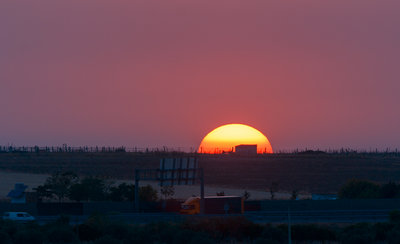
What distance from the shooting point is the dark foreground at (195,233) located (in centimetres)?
3434

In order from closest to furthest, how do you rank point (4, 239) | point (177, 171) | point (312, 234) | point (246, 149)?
point (4, 239), point (312, 234), point (177, 171), point (246, 149)

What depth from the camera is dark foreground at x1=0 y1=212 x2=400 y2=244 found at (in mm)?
34344

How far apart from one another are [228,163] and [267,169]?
1371 cm

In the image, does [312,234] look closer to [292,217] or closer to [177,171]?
[292,217]

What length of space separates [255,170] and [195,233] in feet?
319

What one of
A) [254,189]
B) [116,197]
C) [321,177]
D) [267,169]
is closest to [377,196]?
[116,197]

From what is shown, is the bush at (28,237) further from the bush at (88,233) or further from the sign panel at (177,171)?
the sign panel at (177,171)

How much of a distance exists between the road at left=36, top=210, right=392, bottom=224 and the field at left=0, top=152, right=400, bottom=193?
4260 centimetres

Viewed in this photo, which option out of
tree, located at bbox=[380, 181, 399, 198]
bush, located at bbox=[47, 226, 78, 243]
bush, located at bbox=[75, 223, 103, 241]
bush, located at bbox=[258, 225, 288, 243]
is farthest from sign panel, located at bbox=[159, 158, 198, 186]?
bush, located at bbox=[258, 225, 288, 243]

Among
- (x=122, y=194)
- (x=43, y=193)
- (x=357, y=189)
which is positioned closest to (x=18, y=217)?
(x=122, y=194)

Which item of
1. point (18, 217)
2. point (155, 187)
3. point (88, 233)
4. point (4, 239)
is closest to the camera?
point (4, 239)

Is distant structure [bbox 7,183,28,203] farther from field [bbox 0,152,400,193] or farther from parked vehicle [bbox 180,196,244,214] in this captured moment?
field [bbox 0,152,400,193]

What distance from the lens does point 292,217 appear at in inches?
2037

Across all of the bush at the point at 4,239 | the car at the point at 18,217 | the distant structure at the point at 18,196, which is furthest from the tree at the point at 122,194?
the bush at the point at 4,239
